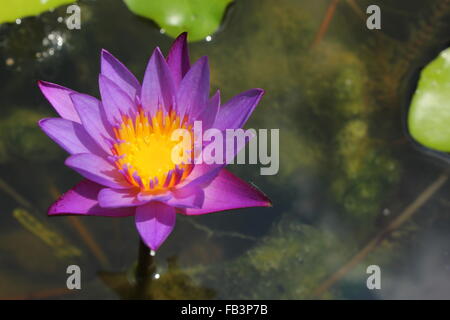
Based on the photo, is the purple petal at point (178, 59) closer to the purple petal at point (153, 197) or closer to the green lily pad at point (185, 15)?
the purple petal at point (153, 197)

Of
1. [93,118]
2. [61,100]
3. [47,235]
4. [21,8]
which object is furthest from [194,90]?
[21,8]

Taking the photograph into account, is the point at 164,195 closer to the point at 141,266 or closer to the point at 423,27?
the point at 141,266

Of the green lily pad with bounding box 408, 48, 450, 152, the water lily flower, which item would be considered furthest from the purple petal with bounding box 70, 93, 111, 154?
the green lily pad with bounding box 408, 48, 450, 152

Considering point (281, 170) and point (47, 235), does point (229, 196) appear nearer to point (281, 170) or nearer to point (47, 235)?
point (281, 170)

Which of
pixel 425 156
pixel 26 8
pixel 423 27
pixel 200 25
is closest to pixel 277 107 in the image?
pixel 200 25

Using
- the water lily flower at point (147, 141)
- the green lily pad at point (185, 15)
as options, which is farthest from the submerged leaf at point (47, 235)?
the green lily pad at point (185, 15)

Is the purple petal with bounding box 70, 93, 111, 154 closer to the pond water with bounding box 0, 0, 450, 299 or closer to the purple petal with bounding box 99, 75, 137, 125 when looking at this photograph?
the purple petal with bounding box 99, 75, 137, 125
